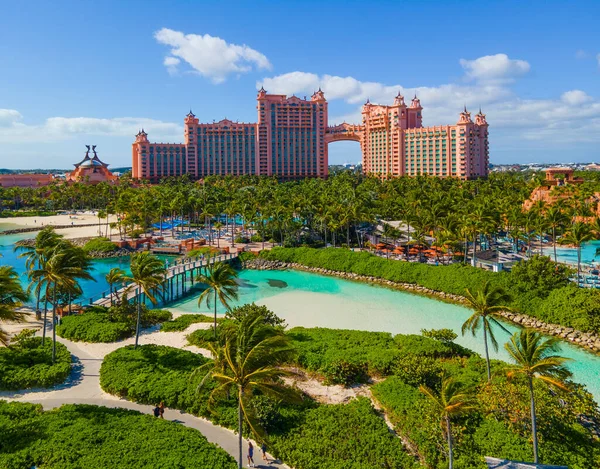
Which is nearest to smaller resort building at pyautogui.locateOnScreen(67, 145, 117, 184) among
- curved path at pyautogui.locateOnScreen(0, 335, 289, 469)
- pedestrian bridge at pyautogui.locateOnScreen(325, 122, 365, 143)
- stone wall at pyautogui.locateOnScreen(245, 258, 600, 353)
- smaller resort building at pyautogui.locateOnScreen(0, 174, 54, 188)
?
smaller resort building at pyautogui.locateOnScreen(0, 174, 54, 188)

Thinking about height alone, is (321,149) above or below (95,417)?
above

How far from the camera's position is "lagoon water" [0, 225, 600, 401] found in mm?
32375

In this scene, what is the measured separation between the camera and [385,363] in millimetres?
25609

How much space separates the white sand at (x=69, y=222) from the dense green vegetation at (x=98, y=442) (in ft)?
242

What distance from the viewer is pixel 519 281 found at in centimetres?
4038

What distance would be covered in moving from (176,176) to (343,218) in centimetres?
13018

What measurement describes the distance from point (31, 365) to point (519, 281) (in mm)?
39504

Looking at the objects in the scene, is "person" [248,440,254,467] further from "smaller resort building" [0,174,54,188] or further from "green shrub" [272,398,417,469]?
"smaller resort building" [0,174,54,188]

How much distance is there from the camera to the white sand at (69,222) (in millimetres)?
90500


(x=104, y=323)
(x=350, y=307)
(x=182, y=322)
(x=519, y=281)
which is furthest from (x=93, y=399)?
(x=519, y=281)

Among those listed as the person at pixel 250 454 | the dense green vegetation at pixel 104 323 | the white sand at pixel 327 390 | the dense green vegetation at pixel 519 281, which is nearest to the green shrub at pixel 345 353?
the white sand at pixel 327 390

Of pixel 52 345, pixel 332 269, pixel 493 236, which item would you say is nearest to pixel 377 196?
pixel 493 236

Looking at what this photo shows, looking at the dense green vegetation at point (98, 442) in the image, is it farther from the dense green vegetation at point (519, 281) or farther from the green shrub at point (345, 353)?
the dense green vegetation at point (519, 281)

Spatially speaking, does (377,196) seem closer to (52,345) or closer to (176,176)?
(52,345)
